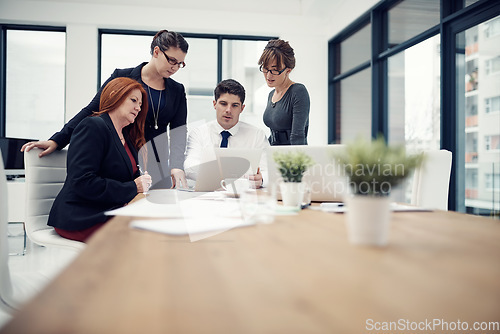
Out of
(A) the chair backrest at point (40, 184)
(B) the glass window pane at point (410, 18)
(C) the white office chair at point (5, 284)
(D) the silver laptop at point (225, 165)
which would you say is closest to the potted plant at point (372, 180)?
(C) the white office chair at point (5, 284)

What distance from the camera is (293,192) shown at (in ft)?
4.28

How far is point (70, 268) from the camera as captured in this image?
→ 0.51 m

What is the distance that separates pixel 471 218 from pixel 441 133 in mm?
2715

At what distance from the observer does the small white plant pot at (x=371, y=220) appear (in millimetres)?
699

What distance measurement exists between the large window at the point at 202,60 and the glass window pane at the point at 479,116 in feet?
9.76

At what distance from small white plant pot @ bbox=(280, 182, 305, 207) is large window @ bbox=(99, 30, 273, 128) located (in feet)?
15.0

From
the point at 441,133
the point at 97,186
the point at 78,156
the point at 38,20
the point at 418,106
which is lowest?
the point at 97,186

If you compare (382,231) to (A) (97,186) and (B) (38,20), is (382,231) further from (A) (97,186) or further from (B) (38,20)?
(B) (38,20)

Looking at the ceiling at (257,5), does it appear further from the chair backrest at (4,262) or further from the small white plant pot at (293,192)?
the chair backrest at (4,262)

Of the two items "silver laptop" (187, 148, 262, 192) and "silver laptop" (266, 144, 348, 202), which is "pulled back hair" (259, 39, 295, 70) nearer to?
"silver laptop" (187, 148, 262, 192)

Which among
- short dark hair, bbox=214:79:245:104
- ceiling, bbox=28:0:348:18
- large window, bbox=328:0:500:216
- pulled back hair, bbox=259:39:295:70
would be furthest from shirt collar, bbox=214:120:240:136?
ceiling, bbox=28:0:348:18

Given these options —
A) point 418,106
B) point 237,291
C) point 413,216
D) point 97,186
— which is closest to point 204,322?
point 237,291

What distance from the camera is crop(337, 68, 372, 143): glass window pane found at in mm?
5125

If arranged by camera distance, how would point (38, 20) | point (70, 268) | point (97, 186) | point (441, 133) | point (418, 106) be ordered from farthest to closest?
1. point (38, 20)
2. point (418, 106)
3. point (441, 133)
4. point (97, 186)
5. point (70, 268)
